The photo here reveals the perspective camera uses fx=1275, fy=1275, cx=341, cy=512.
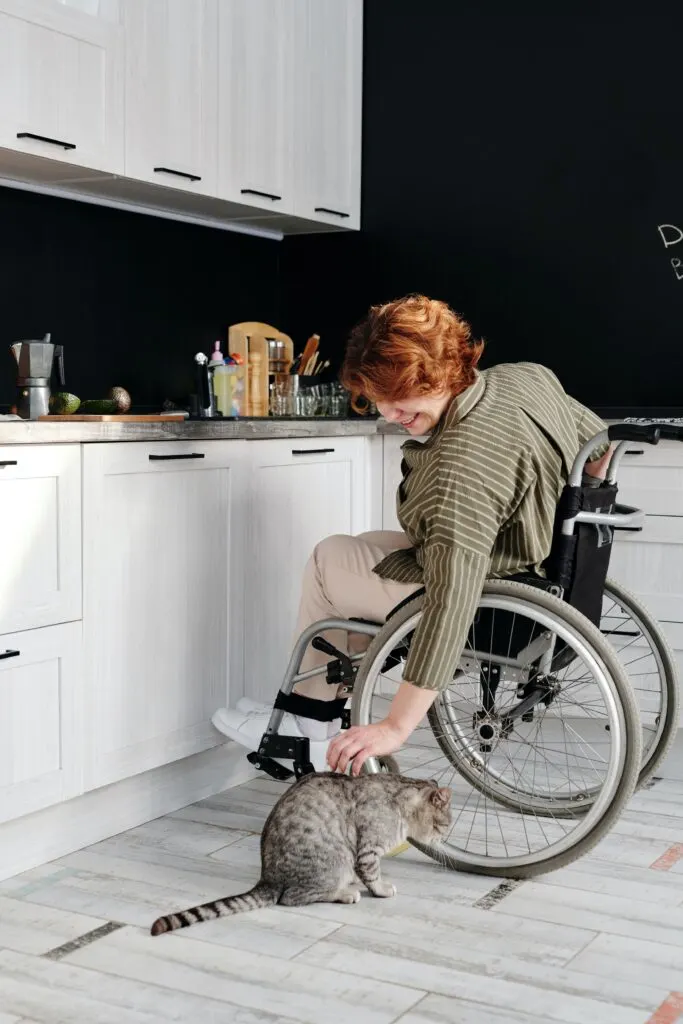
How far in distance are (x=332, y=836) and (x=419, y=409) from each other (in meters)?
0.82

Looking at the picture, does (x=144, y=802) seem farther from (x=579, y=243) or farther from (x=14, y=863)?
(x=579, y=243)

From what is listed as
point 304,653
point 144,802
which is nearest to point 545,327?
point 304,653

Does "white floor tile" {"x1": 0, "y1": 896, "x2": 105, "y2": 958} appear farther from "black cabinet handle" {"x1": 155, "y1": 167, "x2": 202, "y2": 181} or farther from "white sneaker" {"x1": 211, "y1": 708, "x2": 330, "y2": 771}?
"black cabinet handle" {"x1": 155, "y1": 167, "x2": 202, "y2": 181}

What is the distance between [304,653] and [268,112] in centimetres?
185

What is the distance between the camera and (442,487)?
7.61 ft

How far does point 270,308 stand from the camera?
445 centimetres

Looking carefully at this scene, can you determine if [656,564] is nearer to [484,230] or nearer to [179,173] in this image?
[484,230]

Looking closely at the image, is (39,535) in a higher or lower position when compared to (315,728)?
higher

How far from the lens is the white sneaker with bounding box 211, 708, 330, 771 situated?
2.90 m

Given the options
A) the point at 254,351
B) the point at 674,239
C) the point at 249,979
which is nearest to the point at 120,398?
the point at 254,351

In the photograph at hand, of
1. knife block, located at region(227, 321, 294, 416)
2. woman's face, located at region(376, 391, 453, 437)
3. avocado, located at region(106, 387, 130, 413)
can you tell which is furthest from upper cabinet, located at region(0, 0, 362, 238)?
woman's face, located at region(376, 391, 453, 437)

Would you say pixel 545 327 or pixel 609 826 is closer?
pixel 609 826

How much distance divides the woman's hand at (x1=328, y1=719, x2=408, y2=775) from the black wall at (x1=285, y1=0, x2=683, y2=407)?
2.00 meters

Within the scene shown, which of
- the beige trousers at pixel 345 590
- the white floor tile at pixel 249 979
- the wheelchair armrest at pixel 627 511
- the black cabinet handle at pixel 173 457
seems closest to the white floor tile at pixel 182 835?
the beige trousers at pixel 345 590
